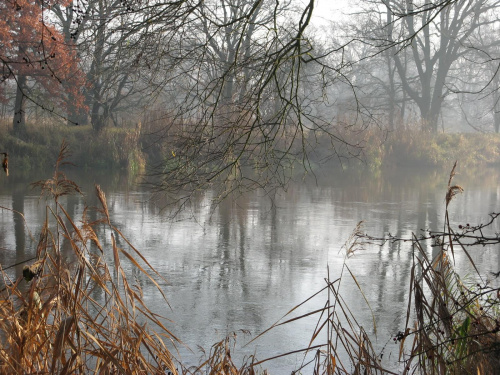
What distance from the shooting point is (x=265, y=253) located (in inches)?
354

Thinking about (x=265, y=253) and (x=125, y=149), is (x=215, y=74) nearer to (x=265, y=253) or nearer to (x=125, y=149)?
(x=265, y=253)

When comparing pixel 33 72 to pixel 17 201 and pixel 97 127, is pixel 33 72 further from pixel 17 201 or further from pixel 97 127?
pixel 17 201

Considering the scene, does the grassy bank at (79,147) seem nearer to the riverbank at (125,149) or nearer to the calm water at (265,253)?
the riverbank at (125,149)

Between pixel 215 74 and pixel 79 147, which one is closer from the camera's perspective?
pixel 215 74

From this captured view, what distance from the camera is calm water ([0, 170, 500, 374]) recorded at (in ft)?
19.3

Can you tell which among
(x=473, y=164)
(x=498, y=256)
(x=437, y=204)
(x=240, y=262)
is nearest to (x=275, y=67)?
(x=240, y=262)

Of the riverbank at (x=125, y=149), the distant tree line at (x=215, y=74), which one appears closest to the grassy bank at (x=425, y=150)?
the riverbank at (x=125, y=149)

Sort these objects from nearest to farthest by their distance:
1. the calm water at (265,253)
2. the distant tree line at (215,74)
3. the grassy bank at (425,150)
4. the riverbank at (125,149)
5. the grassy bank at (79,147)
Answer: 1. the distant tree line at (215,74)
2. the calm water at (265,253)
3. the grassy bank at (79,147)
4. the riverbank at (125,149)
5. the grassy bank at (425,150)

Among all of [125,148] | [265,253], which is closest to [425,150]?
[125,148]

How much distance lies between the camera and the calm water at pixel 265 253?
588cm

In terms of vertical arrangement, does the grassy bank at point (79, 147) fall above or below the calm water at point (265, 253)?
above

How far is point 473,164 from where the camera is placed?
98.9 feet

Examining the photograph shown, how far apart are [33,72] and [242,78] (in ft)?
53.8

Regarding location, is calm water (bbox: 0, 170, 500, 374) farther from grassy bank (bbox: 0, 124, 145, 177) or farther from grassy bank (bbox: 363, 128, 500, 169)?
grassy bank (bbox: 363, 128, 500, 169)
